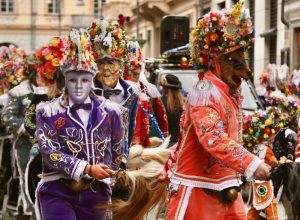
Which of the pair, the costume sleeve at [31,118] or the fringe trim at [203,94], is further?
the costume sleeve at [31,118]

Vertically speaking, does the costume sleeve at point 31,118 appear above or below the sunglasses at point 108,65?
below

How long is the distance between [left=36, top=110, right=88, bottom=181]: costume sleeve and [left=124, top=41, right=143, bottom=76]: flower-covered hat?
307 cm

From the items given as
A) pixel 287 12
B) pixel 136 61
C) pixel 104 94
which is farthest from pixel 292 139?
pixel 287 12

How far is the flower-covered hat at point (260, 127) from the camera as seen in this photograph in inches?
464

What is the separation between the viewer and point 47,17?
264 ft

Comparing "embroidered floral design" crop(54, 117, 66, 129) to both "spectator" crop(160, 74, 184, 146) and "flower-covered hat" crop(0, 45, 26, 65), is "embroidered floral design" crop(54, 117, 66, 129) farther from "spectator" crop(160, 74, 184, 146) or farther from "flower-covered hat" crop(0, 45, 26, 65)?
"flower-covered hat" crop(0, 45, 26, 65)

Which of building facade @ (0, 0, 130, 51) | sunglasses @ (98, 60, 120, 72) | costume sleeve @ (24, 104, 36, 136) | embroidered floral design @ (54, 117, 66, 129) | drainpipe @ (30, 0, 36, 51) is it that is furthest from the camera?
building facade @ (0, 0, 130, 51)

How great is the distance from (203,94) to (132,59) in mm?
4149

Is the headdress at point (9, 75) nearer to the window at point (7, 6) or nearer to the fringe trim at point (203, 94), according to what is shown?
the fringe trim at point (203, 94)

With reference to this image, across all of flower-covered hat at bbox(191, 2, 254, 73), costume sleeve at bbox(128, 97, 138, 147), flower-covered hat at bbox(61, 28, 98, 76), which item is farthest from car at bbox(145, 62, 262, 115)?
flower-covered hat at bbox(191, 2, 254, 73)

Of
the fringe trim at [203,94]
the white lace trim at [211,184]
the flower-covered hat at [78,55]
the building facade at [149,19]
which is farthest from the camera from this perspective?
the building facade at [149,19]

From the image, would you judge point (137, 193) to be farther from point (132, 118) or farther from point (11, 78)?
point (11, 78)

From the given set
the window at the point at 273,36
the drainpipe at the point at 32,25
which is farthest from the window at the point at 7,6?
the window at the point at 273,36

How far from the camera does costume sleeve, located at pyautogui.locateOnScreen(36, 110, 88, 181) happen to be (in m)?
6.89
